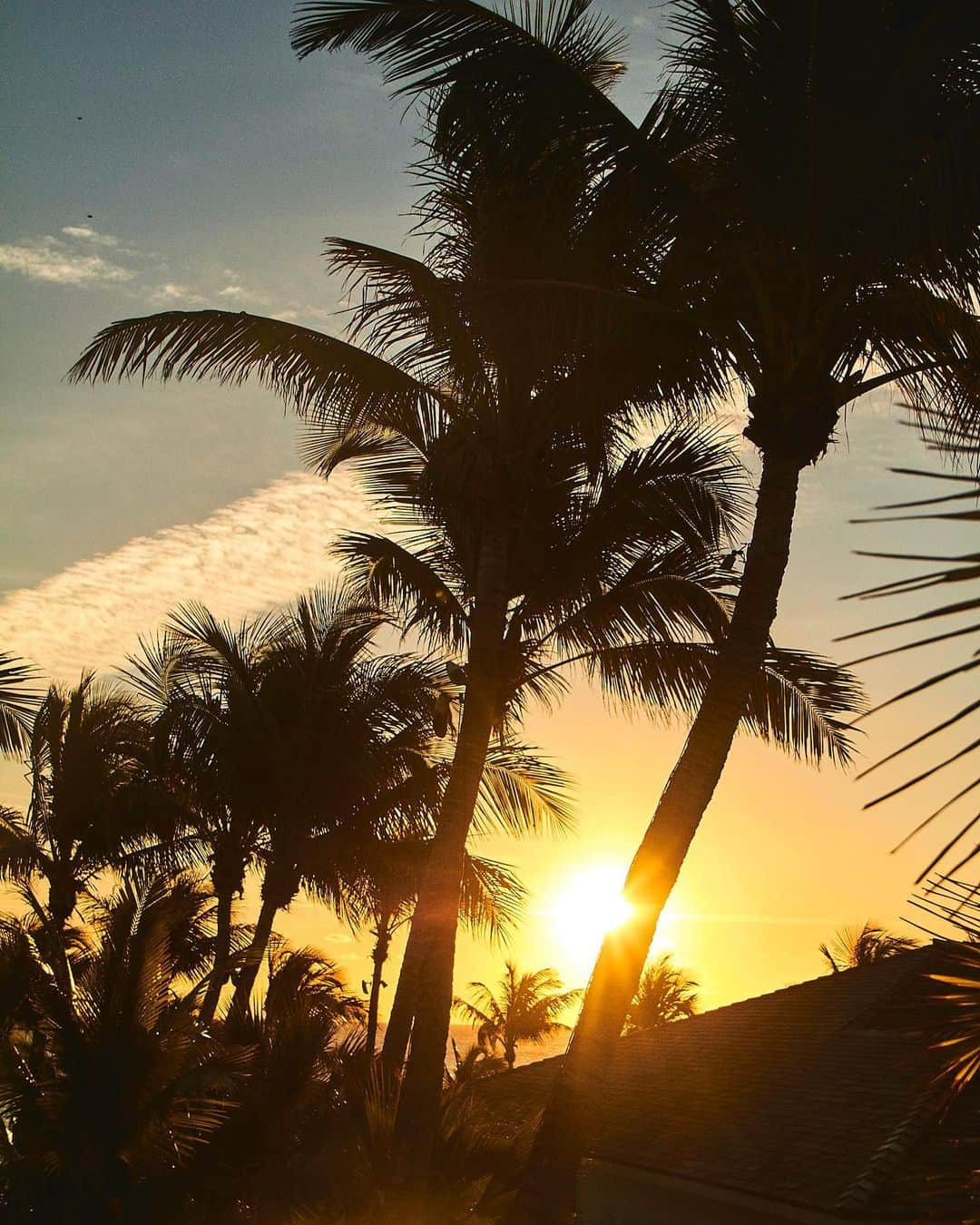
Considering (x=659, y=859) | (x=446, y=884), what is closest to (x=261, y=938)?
(x=446, y=884)

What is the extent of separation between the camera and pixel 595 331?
10500 millimetres

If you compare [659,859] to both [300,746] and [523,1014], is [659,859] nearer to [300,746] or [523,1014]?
[300,746]

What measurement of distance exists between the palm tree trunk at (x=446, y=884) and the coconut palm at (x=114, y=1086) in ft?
8.16

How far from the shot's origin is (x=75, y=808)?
20.7 metres

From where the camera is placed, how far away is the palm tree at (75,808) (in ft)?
67.3

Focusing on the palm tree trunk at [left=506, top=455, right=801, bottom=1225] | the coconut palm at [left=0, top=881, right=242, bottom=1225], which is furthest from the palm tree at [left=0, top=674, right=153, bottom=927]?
the palm tree trunk at [left=506, top=455, right=801, bottom=1225]

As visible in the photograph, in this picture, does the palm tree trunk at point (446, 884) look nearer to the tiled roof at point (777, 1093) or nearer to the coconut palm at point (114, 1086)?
the tiled roof at point (777, 1093)

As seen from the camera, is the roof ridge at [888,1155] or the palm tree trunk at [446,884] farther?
the palm tree trunk at [446,884]

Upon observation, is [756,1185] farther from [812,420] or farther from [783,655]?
[812,420]

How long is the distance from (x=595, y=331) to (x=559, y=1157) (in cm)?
696

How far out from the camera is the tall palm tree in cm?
939

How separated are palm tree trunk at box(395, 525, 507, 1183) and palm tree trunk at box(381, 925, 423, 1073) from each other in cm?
55

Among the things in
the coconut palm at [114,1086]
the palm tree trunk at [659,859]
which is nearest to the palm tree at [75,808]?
the coconut palm at [114,1086]

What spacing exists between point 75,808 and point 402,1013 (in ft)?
32.7
